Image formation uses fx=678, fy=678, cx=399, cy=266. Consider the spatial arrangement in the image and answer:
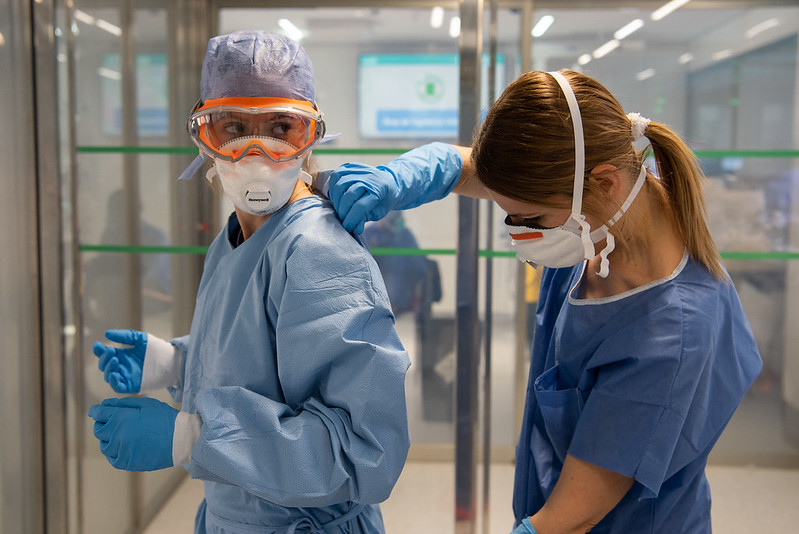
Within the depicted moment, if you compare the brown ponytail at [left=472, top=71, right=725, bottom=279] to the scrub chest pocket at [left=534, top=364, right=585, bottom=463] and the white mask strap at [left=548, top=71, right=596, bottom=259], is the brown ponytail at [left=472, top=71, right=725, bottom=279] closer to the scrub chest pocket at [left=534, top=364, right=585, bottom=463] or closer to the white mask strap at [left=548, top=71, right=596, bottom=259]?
the white mask strap at [left=548, top=71, right=596, bottom=259]

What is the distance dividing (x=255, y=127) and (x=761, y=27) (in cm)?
169

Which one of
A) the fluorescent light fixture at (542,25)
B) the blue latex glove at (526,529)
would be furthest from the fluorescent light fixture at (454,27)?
the blue latex glove at (526,529)

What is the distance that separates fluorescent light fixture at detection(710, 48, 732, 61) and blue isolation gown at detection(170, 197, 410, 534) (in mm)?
1514

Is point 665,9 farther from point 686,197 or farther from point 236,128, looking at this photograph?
point 236,128

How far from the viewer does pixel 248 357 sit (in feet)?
3.60

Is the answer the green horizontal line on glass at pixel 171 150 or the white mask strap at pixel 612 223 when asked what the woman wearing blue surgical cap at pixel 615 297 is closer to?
the white mask strap at pixel 612 223

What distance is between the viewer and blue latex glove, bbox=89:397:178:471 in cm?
100

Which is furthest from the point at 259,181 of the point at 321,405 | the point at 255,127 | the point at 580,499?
the point at 580,499

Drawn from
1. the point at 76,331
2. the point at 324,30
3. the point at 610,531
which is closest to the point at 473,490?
the point at 610,531

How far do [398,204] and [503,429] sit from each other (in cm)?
109

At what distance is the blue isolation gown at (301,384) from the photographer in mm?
982

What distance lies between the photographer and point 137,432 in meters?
1.00

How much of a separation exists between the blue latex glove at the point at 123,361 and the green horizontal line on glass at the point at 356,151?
0.85m

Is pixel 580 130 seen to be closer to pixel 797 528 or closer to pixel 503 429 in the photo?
pixel 503 429
